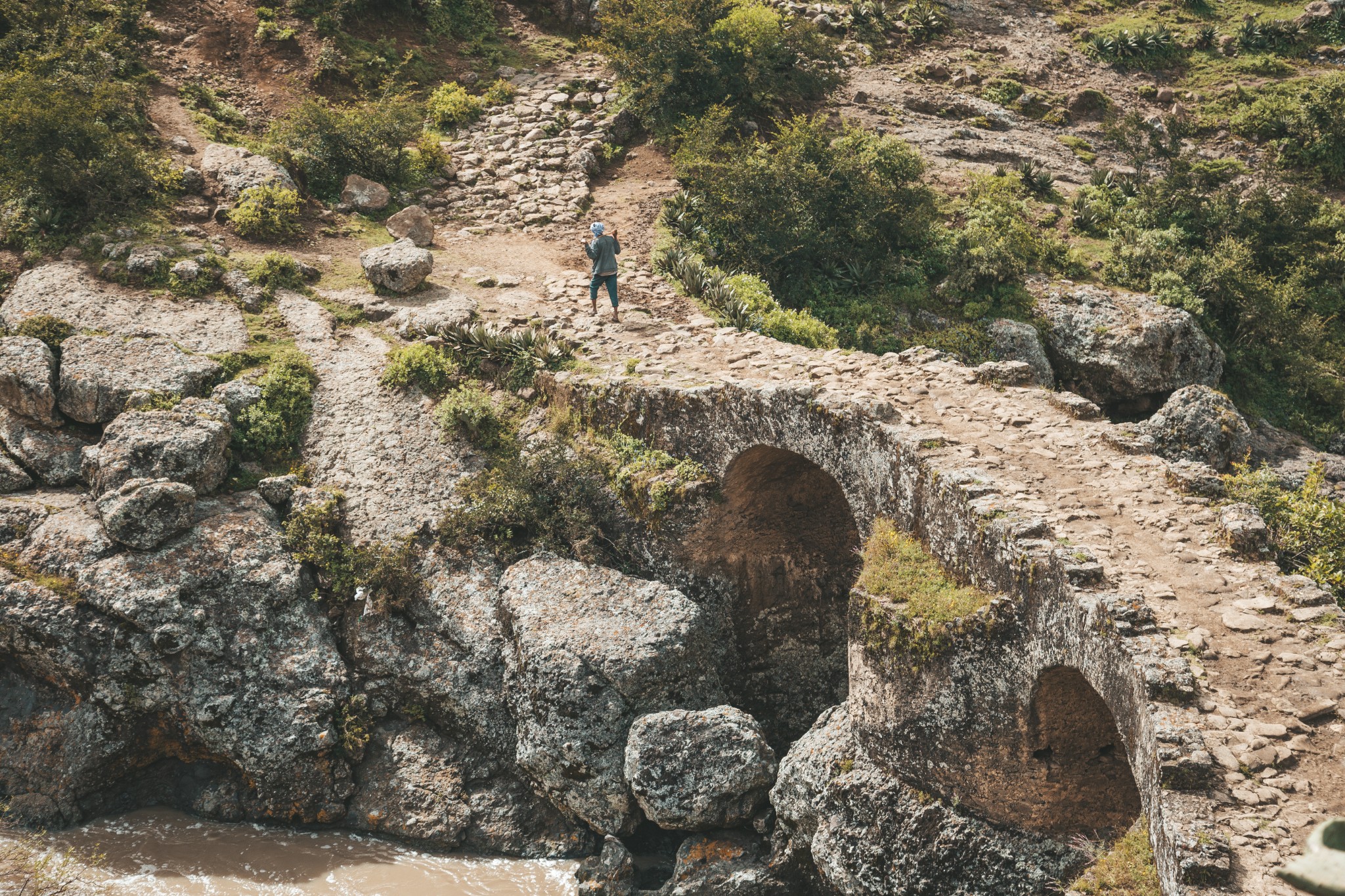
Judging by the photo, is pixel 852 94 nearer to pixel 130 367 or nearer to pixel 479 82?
pixel 479 82

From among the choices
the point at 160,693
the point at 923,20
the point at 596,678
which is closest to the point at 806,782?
the point at 596,678

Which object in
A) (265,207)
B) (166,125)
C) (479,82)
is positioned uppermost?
(479,82)

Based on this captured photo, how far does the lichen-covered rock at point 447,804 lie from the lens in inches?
508

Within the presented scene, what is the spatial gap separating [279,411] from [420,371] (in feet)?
8.26

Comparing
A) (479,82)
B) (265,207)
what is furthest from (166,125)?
(479,82)

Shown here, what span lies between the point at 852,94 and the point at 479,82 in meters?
10.7

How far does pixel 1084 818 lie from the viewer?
986 centimetres

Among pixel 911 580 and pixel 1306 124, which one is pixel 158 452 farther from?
pixel 1306 124

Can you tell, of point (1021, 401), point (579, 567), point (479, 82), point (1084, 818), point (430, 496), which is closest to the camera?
point (1084, 818)

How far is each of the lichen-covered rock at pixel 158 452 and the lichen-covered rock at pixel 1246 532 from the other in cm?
1421

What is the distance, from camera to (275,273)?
18.1 metres

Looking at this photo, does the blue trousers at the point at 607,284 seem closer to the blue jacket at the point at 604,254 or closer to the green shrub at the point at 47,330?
the blue jacket at the point at 604,254

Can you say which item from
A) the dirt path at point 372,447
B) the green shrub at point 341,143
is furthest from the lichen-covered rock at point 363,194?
the dirt path at point 372,447

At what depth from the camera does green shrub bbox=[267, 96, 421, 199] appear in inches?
822
